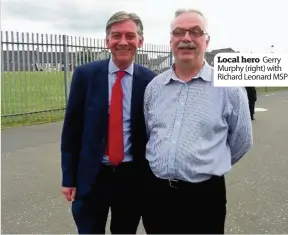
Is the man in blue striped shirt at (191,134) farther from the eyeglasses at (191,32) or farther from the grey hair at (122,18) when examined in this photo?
the grey hair at (122,18)

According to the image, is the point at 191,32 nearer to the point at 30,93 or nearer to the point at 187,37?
the point at 187,37

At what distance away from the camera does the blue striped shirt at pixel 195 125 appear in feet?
6.93

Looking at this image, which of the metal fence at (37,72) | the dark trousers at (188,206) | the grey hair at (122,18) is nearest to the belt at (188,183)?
the dark trousers at (188,206)

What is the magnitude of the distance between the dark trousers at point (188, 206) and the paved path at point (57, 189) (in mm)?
1277

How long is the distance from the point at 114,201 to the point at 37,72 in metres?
7.42

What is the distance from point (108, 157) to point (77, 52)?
8538 mm

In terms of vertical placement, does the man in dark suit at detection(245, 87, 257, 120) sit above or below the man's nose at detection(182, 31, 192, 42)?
below

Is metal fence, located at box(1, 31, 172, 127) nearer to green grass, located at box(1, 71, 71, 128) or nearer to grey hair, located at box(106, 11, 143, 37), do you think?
green grass, located at box(1, 71, 71, 128)

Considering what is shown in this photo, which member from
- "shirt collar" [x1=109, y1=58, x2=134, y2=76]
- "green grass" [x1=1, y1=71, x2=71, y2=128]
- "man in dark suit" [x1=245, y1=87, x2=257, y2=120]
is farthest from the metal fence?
"shirt collar" [x1=109, y1=58, x2=134, y2=76]

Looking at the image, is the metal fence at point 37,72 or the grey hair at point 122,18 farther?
the metal fence at point 37,72

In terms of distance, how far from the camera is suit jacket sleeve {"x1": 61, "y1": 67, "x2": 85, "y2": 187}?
7.82 ft

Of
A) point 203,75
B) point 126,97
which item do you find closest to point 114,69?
point 126,97

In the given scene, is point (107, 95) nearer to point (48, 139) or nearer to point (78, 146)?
point (78, 146)

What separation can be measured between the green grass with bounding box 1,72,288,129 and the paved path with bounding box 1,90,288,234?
1.35 metres
